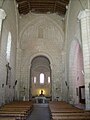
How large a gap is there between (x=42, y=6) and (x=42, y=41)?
4366mm

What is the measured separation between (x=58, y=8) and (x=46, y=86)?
61.0 ft

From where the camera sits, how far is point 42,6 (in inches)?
700

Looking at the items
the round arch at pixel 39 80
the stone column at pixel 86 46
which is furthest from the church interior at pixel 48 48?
the round arch at pixel 39 80

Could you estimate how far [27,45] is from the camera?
796 inches

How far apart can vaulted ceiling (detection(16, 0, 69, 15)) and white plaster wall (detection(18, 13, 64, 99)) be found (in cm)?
101

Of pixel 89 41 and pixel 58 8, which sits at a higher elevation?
pixel 58 8

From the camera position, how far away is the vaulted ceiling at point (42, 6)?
1677cm

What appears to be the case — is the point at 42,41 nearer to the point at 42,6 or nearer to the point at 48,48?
the point at 48,48

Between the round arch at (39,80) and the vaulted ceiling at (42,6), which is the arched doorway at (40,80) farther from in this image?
the vaulted ceiling at (42,6)

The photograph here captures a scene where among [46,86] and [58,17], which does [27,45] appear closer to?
[58,17]

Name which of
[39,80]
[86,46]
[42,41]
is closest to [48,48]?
[42,41]

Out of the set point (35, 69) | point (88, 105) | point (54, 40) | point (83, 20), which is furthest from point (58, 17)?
point (35, 69)

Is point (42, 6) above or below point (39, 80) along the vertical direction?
above

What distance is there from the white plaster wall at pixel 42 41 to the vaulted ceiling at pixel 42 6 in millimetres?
1012
